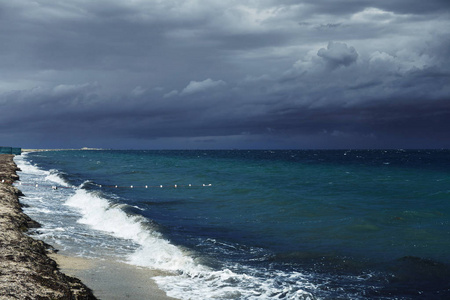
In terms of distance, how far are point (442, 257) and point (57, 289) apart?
13805 mm

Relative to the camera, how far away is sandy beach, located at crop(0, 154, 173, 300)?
950cm

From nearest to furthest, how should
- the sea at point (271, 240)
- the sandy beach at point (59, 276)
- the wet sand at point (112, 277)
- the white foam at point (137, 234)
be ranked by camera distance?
the sandy beach at point (59, 276) < the wet sand at point (112, 277) < the sea at point (271, 240) < the white foam at point (137, 234)

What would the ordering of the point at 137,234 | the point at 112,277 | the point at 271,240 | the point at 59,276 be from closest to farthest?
the point at 59,276
the point at 112,277
the point at 271,240
the point at 137,234

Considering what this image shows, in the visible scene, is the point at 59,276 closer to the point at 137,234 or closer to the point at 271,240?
the point at 137,234

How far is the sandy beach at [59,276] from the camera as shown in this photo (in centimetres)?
950

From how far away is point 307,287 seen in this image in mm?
12422

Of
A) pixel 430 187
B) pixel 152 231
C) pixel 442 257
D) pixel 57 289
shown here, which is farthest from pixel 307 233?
pixel 430 187

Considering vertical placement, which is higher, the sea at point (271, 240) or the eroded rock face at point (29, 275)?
the eroded rock face at point (29, 275)

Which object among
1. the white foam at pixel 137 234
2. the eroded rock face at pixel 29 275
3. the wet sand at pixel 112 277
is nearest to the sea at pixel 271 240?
the white foam at pixel 137 234

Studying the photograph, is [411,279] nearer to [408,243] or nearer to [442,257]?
[442,257]

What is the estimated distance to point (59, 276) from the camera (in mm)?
11141

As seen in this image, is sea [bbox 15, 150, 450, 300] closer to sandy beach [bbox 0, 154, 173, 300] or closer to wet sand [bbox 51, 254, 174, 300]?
wet sand [bbox 51, 254, 174, 300]

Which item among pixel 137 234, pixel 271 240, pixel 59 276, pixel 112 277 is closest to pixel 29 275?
pixel 59 276

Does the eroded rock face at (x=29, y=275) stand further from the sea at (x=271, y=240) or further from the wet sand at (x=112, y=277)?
the sea at (x=271, y=240)
